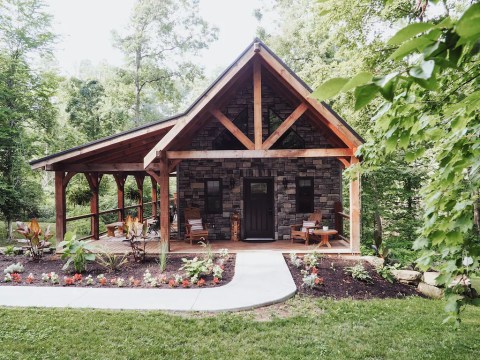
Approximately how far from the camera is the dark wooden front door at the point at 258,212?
37.1 ft

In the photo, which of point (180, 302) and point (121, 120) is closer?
point (180, 302)

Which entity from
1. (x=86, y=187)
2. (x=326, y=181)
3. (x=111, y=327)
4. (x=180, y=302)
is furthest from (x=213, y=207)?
(x=86, y=187)

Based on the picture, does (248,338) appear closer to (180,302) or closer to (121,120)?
(180,302)

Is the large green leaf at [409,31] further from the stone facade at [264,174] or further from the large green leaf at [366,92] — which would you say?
the stone facade at [264,174]

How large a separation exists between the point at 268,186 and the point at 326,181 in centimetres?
198

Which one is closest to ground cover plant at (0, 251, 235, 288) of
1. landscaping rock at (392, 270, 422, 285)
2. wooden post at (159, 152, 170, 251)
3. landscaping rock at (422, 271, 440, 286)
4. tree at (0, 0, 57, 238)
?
wooden post at (159, 152, 170, 251)

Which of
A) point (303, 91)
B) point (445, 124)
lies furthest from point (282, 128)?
point (445, 124)

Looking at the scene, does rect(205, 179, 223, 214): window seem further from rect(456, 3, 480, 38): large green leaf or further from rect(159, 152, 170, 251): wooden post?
rect(456, 3, 480, 38): large green leaf

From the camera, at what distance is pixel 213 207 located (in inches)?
446

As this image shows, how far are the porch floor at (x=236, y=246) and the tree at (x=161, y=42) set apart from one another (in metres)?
13.3

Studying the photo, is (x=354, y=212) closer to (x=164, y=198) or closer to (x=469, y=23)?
(x=164, y=198)

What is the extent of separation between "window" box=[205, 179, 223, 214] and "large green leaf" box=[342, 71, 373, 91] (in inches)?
414

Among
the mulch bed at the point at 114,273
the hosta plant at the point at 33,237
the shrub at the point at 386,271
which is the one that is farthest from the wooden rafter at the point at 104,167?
the shrub at the point at 386,271

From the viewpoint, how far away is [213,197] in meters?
11.3
